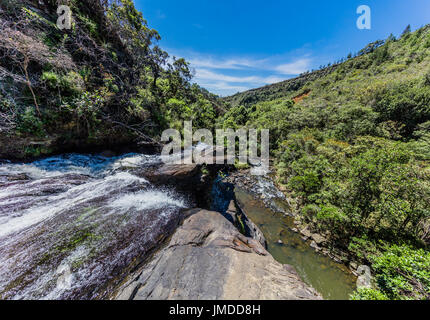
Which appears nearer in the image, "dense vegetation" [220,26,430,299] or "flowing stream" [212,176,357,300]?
"dense vegetation" [220,26,430,299]

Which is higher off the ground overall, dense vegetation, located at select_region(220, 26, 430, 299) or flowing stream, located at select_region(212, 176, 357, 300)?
dense vegetation, located at select_region(220, 26, 430, 299)

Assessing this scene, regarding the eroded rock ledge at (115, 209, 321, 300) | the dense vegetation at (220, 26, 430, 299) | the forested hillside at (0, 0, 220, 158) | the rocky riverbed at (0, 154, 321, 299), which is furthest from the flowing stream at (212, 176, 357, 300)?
the forested hillside at (0, 0, 220, 158)

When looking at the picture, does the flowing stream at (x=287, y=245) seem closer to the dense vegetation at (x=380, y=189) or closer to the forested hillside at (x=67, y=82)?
the dense vegetation at (x=380, y=189)

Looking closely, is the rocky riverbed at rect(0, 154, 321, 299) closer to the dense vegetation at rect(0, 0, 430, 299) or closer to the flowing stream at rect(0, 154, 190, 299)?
the flowing stream at rect(0, 154, 190, 299)

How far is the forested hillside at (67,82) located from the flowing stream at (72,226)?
53.0 inches

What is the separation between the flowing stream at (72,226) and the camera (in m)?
2.58

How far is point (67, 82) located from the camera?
6.12m

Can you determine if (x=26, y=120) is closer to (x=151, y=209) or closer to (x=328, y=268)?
(x=151, y=209)

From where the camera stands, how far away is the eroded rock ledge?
2467 mm

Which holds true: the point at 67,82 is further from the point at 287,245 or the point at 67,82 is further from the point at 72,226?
the point at 287,245

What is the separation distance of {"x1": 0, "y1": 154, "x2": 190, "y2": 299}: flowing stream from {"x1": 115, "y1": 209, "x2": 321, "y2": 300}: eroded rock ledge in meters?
0.73
